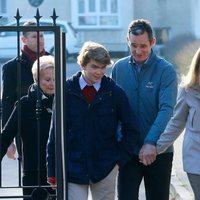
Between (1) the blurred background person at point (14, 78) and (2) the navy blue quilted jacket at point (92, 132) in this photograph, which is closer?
(2) the navy blue quilted jacket at point (92, 132)

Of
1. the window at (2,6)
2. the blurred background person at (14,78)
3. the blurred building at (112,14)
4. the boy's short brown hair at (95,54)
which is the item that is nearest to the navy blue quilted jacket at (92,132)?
the boy's short brown hair at (95,54)

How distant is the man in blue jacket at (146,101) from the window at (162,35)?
29.6 meters

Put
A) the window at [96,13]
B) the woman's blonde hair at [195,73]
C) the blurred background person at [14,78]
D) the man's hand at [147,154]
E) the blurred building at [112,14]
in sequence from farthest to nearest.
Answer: the window at [96,13], the blurred building at [112,14], the blurred background person at [14,78], the man's hand at [147,154], the woman's blonde hair at [195,73]

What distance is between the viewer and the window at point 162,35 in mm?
36453

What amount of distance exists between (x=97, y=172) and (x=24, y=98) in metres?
0.87

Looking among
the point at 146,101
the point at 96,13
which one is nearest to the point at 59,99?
the point at 146,101

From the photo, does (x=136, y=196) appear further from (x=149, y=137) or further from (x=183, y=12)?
(x=183, y=12)

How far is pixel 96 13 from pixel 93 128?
35.0 metres

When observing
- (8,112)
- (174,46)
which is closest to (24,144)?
(8,112)

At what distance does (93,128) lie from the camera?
19.6 feet

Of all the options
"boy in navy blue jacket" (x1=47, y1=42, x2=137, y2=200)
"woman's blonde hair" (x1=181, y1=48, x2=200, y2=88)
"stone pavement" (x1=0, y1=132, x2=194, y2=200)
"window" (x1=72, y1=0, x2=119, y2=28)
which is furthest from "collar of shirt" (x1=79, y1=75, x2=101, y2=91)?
"window" (x1=72, y1=0, x2=119, y2=28)

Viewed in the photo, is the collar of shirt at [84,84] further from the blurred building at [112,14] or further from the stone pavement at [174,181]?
the blurred building at [112,14]

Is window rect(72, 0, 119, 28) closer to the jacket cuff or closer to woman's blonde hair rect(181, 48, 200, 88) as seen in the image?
the jacket cuff

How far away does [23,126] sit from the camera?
6.46 m
